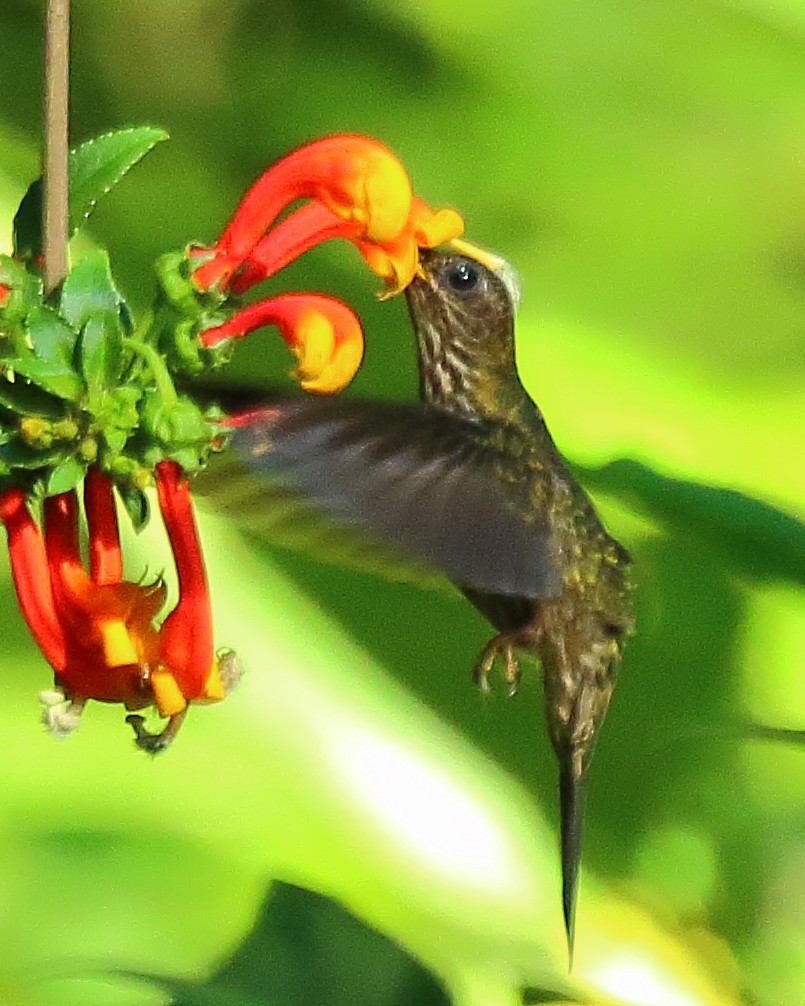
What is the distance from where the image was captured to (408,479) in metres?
Result: 0.49

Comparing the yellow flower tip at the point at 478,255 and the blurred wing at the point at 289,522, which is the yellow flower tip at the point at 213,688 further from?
the yellow flower tip at the point at 478,255

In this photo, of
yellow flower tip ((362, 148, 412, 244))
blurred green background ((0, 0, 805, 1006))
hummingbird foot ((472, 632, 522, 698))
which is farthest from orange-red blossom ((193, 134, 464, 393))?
blurred green background ((0, 0, 805, 1006))

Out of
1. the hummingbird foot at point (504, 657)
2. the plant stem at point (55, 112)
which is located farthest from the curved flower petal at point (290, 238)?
the hummingbird foot at point (504, 657)

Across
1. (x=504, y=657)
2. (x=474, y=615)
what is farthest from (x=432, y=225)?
(x=474, y=615)

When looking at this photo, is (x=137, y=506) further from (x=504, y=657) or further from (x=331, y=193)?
(x=504, y=657)

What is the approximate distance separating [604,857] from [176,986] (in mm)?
340

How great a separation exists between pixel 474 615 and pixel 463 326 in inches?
17.2

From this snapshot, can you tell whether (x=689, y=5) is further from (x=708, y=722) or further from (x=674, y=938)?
(x=674, y=938)

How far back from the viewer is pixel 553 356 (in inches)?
42.4

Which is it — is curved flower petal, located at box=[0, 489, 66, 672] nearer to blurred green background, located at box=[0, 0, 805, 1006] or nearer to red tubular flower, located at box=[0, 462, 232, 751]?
red tubular flower, located at box=[0, 462, 232, 751]

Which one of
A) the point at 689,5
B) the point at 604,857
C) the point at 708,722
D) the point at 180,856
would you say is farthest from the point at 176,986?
the point at 689,5

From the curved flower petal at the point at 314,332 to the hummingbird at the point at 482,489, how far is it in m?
0.01

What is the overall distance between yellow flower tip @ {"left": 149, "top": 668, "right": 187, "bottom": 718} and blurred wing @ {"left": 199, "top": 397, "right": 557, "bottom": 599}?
7 cm

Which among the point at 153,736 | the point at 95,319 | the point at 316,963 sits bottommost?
the point at 316,963
